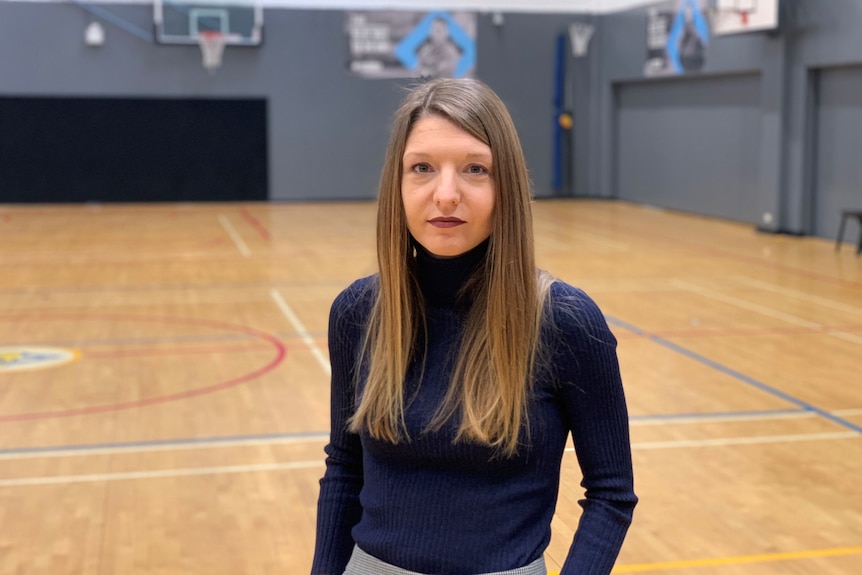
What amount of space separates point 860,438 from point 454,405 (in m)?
3.84

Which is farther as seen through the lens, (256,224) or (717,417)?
(256,224)

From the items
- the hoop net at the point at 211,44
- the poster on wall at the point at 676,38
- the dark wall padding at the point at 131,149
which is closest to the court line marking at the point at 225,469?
the poster on wall at the point at 676,38

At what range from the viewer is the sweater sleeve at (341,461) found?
1546 mm

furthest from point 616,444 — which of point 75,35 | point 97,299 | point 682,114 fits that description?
point 75,35

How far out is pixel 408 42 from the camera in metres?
17.6

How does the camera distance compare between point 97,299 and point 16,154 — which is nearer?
point 97,299

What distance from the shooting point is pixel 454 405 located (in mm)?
1400

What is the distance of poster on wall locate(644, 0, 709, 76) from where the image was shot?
1464cm

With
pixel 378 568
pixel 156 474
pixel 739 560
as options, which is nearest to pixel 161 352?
pixel 156 474

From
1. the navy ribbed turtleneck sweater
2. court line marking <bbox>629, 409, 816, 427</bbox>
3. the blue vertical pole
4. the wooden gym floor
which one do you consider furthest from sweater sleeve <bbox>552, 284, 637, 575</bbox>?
the blue vertical pole

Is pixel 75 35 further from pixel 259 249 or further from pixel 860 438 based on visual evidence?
pixel 860 438

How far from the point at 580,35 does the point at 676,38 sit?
283 centimetres

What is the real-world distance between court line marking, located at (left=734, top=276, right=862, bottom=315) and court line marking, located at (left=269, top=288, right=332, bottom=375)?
3.92 m

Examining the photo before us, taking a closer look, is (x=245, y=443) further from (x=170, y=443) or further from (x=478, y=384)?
(x=478, y=384)
